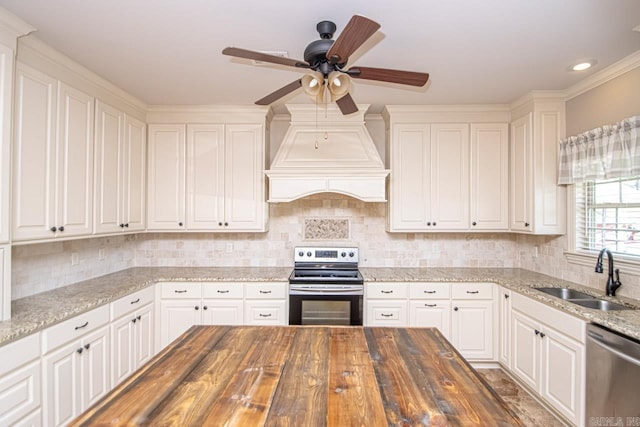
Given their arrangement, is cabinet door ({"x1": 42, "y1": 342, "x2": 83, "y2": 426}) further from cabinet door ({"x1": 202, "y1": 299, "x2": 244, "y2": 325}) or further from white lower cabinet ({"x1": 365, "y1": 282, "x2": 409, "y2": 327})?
white lower cabinet ({"x1": 365, "y1": 282, "x2": 409, "y2": 327})

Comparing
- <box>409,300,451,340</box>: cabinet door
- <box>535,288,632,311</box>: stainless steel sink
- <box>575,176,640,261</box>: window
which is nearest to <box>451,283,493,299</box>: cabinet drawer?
<box>409,300,451,340</box>: cabinet door

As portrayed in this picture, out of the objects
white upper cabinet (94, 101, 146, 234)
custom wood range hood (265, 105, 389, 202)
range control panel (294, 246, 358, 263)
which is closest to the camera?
white upper cabinet (94, 101, 146, 234)

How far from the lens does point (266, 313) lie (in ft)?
9.87

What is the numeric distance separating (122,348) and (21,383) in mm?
849

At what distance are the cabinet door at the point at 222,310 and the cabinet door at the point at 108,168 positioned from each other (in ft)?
3.50

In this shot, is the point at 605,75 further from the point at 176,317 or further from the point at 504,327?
the point at 176,317

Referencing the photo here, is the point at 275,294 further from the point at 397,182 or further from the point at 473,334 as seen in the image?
the point at 473,334

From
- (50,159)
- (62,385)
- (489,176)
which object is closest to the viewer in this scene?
(62,385)

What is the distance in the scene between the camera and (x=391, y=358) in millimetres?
1390

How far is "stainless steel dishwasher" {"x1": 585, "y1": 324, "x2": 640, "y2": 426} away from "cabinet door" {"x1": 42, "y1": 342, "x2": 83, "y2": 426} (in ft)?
10.5

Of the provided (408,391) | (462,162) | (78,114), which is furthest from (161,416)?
(462,162)

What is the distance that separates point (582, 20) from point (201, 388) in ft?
8.65

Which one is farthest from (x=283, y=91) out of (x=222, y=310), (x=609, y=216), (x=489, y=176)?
(x=609, y=216)

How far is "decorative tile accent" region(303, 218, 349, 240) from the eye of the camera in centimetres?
361
